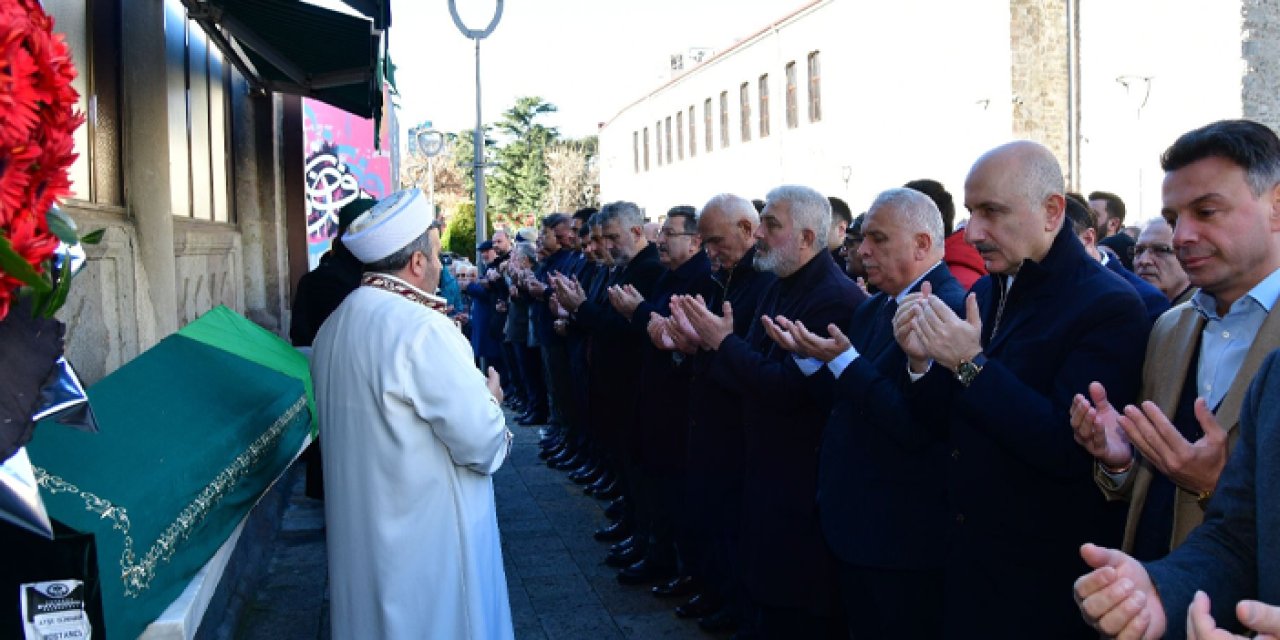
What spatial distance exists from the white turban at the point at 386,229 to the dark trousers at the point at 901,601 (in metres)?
1.96

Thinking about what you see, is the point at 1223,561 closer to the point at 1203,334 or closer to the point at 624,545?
the point at 1203,334

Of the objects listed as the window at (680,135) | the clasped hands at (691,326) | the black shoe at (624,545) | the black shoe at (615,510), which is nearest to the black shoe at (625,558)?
the black shoe at (624,545)

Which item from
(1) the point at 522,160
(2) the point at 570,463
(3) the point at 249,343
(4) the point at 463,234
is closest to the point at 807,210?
(3) the point at 249,343

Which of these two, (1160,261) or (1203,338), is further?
(1160,261)

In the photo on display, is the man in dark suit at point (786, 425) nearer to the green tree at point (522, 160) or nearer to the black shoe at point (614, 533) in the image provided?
the black shoe at point (614, 533)

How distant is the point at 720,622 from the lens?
18.6 ft

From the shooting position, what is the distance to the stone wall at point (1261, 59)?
21.0 meters

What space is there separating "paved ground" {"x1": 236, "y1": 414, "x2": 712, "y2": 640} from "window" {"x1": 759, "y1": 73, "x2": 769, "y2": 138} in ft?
100

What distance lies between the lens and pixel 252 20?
662 cm

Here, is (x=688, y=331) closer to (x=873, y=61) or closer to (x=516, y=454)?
(x=516, y=454)

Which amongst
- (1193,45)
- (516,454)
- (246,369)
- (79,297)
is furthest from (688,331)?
(1193,45)

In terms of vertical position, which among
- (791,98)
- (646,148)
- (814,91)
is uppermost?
(646,148)

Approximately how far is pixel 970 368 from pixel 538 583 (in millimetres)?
4271

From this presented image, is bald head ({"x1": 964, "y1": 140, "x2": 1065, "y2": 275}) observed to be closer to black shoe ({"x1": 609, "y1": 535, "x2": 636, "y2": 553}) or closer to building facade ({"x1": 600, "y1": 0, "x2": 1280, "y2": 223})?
black shoe ({"x1": 609, "y1": 535, "x2": 636, "y2": 553})
